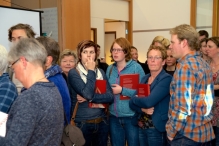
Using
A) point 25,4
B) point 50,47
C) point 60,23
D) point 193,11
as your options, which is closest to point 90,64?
point 50,47

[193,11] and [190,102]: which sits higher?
[193,11]

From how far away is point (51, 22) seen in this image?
598 cm

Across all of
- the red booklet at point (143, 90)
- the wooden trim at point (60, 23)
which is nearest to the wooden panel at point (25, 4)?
the wooden trim at point (60, 23)

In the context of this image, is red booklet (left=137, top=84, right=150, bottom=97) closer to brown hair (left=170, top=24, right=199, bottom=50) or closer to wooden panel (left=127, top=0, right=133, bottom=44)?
brown hair (left=170, top=24, right=199, bottom=50)

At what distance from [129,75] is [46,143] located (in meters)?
1.46

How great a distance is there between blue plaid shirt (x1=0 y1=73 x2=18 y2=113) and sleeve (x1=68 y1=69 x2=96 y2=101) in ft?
2.73

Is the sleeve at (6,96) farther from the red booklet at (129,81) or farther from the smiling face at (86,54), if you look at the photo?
the red booklet at (129,81)

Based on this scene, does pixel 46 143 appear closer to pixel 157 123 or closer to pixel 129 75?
pixel 157 123

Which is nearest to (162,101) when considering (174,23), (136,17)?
(174,23)

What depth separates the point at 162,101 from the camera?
2.46 meters

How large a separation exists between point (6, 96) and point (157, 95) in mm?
1292

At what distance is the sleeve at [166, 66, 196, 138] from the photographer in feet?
6.64

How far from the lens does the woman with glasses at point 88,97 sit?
7.98ft

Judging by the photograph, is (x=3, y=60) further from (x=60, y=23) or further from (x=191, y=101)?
(x=60, y=23)
